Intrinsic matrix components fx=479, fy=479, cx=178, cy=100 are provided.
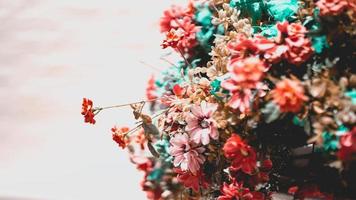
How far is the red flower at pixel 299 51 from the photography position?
75 centimetres

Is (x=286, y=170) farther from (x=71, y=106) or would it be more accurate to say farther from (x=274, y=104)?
(x=71, y=106)

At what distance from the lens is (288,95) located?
67cm

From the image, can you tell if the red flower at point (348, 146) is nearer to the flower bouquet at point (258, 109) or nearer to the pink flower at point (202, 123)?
the flower bouquet at point (258, 109)

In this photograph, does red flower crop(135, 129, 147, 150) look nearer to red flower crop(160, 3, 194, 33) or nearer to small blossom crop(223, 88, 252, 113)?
red flower crop(160, 3, 194, 33)

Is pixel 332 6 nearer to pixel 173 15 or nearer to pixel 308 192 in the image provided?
pixel 308 192

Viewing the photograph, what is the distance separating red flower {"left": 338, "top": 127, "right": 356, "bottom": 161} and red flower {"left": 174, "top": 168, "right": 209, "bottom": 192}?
1.33ft

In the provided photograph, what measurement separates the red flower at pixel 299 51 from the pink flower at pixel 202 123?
205mm

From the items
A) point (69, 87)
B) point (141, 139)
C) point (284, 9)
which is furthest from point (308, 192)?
point (69, 87)

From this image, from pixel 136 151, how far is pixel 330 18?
601mm

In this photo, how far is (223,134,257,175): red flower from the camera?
2.66 feet

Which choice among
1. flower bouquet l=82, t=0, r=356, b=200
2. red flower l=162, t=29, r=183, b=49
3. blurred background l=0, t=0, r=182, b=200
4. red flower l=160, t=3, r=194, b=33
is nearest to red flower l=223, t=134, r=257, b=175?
flower bouquet l=82, t=0, r=356, b=200

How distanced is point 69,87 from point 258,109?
6.40 feet

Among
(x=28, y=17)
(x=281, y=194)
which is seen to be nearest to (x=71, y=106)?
(x=28, y=17)

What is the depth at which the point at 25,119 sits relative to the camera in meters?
2.69
